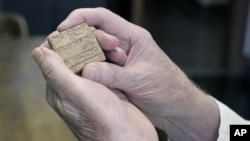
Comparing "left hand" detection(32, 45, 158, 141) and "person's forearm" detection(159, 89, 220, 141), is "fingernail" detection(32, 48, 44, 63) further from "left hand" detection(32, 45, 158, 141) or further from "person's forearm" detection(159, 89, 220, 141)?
"person's forearm" detection(159, 89, 220, 141)

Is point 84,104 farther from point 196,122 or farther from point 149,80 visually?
point 196,122

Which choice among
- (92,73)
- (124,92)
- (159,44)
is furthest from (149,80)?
(159,44)

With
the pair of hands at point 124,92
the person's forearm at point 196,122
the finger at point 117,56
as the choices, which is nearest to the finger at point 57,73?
the pair of hands at point 124,92

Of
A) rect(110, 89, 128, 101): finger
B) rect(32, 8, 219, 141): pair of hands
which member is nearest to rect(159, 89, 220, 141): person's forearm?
rect(32, 8, 219, 141): pair of hands

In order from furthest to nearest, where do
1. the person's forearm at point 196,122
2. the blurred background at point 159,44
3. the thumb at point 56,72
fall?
1. the blurred background at point 159,44
2. the person's forearm at point 196,122
3. the thumb at point 56,72

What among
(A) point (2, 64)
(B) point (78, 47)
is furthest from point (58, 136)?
(A) point (2, 64)

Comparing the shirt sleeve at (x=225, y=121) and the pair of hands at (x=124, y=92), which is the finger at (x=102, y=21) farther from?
the shirt sleeve at (x=225, y=121)
